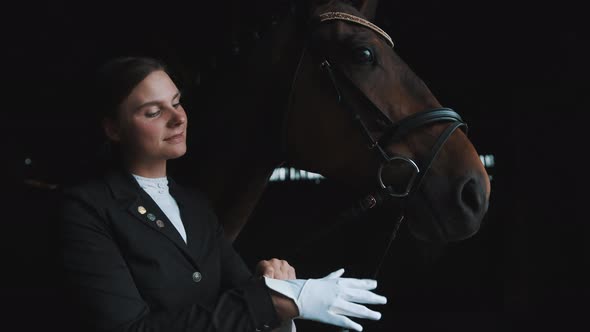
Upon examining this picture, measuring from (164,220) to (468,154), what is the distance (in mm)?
872

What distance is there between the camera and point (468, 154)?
149cm

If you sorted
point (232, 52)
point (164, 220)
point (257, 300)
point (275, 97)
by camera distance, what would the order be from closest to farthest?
point (257, 300) < point (164, 220) < point (275, 97) < point (232, 52)

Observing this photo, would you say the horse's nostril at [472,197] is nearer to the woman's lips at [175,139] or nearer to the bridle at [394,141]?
the bridle at [394,141]

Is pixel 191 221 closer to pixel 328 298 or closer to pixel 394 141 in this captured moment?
pixel 328 298

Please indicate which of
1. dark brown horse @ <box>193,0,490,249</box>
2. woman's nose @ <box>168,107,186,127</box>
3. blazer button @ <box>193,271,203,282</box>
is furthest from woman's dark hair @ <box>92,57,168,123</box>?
dark brown horse @ <box>193,0,490,249</box>

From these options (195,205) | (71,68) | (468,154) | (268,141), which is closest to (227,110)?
(268,141)

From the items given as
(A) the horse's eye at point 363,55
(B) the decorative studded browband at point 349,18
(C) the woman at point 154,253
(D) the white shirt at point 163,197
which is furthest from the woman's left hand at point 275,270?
(B) the decorative studded browband at point 349,18

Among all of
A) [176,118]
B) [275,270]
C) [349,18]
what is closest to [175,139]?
[176,118]

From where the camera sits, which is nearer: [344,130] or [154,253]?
[154,253]

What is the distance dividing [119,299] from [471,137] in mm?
3198

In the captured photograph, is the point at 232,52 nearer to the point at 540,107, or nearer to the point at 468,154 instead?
the point at 468,154

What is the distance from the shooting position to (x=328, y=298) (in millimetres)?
1072

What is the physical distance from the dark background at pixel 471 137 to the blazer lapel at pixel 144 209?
5.37 feet

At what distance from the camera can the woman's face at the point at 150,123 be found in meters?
1.27
